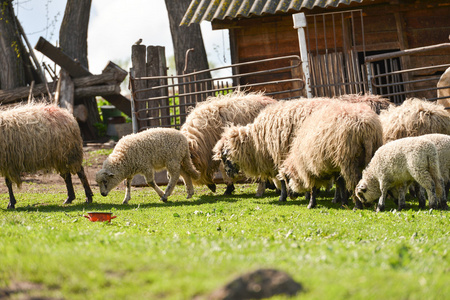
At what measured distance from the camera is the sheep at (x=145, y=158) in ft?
38.5

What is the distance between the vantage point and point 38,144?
11.8 m

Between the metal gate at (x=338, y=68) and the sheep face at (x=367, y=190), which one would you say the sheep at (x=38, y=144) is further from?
the sheep face at (x=367, y=190)

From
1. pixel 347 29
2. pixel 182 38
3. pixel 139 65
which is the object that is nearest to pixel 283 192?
pixel 347 29

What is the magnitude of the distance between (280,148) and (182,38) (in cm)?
A: 1088

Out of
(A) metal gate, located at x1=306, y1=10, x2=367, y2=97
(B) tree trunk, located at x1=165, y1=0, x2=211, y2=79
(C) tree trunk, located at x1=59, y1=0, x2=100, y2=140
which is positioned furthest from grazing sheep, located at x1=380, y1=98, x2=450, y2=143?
(C) tree trunk, located at x1=59, y1=0, x2=100, y2=140

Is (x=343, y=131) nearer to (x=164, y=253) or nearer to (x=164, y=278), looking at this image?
(x=164, y=253)

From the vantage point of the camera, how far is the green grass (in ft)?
12.9

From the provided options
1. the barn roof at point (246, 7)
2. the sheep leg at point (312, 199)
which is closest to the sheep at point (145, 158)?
the sheep leg at point (312, 199)

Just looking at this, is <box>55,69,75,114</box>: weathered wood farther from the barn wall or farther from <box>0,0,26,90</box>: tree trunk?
the barn wall

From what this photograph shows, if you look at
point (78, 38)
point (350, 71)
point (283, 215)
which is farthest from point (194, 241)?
point (78, 38)

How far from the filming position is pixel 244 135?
11945 millimetres

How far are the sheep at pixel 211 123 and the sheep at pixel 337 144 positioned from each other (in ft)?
10.2

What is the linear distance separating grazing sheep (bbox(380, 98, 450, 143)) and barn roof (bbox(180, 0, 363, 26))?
4.80 metres

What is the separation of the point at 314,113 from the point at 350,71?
4589 millimetres
